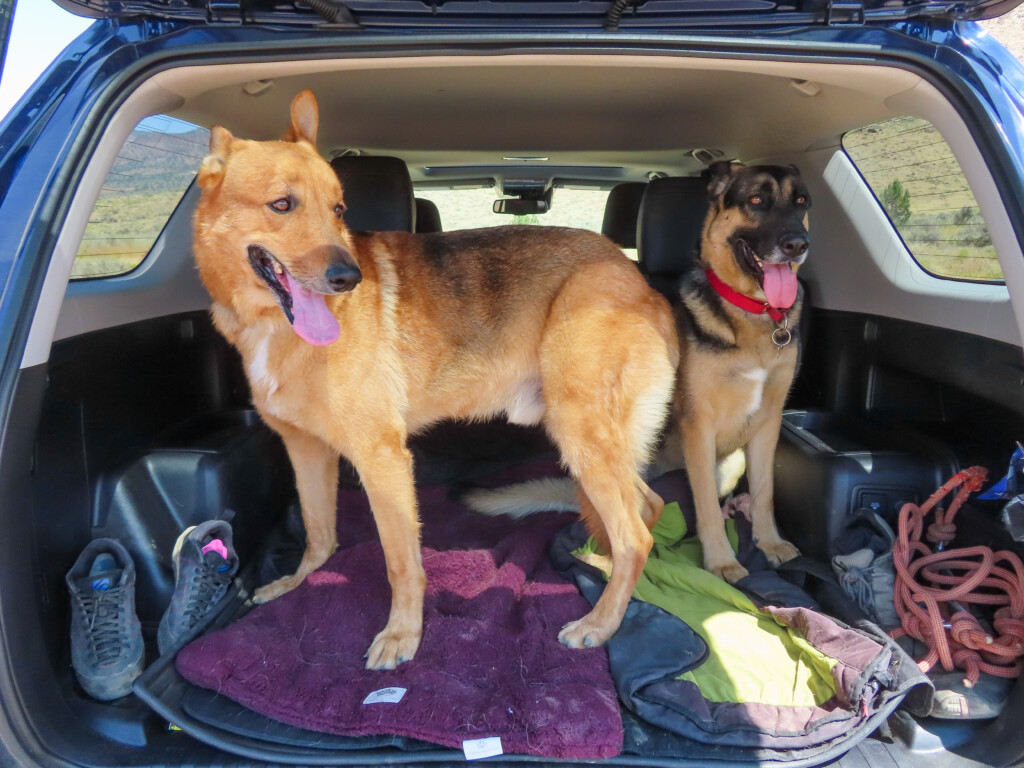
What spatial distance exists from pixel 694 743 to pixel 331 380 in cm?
153

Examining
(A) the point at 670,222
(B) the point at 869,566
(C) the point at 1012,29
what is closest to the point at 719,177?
(A) the point at 670,222

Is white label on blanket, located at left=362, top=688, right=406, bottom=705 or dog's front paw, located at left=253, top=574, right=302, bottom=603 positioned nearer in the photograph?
white label on blanket, located at left=362, top=688, right=406, bottom=705

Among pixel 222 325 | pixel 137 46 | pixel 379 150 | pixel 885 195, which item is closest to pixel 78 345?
pixel 222 325

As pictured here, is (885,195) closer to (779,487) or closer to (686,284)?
(686,284)

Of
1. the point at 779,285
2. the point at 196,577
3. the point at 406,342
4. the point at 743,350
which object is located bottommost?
the point at 196,577

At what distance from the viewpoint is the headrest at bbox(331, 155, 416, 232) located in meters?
3.41

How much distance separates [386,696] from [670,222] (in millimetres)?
2705

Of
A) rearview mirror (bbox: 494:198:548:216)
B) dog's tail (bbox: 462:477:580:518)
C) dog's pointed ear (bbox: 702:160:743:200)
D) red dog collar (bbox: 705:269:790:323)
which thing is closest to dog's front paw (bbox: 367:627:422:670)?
dog's tail (bbox: 462:477:580:518)

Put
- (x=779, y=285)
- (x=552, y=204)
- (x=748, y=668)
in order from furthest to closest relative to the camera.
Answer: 1. (x=552, y=204)
2. (x=779, y=285)
3. (x=748, y=668)

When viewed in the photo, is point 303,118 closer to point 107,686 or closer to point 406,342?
point 406,342

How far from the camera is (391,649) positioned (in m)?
2.19

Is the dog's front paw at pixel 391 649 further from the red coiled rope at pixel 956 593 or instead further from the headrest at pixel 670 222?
the headrest at pixel 670 222

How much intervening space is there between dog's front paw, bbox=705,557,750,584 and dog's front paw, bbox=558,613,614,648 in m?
0.69

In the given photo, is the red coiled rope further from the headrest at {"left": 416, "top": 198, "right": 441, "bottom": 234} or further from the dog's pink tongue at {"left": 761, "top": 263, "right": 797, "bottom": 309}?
the headrest at {"left": 416, "top": 198, "right": 441, "bottom": 234}
